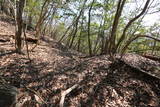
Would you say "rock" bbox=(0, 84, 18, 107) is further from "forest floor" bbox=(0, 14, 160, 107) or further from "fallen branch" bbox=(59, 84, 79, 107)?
"fallen branch" bbox=(59, 84, 79, 107)

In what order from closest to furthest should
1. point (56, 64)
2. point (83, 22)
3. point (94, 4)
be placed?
point (56, 64) < point (94, 4) < point (83, 22)

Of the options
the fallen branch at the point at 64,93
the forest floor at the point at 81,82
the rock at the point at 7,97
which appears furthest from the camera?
the forest floor at the point at 81,82

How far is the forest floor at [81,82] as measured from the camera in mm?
3049

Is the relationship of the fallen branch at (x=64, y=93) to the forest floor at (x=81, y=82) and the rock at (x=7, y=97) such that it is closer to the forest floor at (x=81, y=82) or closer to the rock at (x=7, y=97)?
the forest floor at (x=81, y=82)

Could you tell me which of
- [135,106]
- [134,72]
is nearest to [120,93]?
[135,106]

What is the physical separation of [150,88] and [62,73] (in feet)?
8.58

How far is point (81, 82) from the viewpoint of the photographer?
144 inches

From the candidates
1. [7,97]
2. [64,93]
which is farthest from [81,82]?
[7,97]

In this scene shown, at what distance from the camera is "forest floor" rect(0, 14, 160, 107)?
10.0ft

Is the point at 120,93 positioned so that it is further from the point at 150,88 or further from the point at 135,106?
the point at 150,88

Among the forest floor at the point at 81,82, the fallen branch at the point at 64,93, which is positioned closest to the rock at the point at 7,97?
the forest floor at the point at 81,82

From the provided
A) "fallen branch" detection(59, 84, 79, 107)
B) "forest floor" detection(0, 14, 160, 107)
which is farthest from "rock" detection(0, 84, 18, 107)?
"fallen branch" detection(59, 84, 79, 107)

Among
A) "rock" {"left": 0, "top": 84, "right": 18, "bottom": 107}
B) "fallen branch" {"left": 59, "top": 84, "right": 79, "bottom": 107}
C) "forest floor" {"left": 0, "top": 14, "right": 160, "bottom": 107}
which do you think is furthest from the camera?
"forest floor" {"left": 0, "top": 14, "right": 160, "bottom": 107}

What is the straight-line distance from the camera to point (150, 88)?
11.7ft
